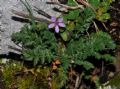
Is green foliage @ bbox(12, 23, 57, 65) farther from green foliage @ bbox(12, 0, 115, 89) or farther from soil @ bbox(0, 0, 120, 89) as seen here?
soil @ bbox(0, 0, 120, 89)

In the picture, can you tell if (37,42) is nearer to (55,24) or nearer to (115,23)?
(55,24)

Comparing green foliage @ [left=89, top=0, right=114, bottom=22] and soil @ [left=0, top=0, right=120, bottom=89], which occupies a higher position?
green foliage @ [left=89, top=0, right=114, bottom=22]

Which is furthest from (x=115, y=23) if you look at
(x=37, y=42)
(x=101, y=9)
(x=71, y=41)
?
(x=37, y=42)

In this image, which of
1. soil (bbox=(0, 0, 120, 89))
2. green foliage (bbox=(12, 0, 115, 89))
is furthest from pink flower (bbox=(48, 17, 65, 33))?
soil (bbox=(0, 0, 120, 89))

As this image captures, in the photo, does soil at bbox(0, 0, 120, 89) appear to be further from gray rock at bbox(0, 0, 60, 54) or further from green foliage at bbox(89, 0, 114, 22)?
gray rock at bbox(0, 0, 60, 54)

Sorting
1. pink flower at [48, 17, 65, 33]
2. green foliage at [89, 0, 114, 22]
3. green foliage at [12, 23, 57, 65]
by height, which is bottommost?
green foliage at [12, 23, 57, 65]

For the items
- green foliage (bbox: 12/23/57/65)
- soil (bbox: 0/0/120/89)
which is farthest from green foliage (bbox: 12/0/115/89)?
soil (bbox: 0/0/120/89)

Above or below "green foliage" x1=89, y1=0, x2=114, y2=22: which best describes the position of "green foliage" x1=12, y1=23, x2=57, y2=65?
below

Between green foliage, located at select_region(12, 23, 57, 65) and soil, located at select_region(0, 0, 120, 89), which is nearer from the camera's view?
green foliage, located at select_region(12, 23, 57, 65)

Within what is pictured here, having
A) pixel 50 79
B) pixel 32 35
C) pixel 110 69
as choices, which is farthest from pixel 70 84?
pixel 32 35
